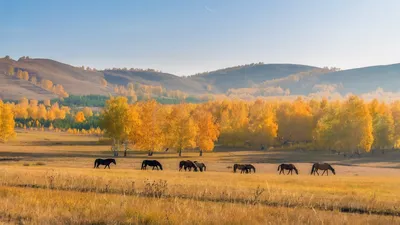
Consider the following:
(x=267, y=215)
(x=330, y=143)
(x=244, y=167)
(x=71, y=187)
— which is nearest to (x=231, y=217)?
(x=267, y=215)

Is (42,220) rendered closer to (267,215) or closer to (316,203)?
(267,215)

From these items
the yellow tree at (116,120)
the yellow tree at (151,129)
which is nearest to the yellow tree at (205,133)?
the yellow tree at (151,129)

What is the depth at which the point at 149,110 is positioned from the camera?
91.3 meters

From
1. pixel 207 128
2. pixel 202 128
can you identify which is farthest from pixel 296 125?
pixel 202 128

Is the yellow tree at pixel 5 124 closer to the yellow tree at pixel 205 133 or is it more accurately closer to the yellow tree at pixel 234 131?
the yellow tree at pixel 205 133

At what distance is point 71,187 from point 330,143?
81.6m

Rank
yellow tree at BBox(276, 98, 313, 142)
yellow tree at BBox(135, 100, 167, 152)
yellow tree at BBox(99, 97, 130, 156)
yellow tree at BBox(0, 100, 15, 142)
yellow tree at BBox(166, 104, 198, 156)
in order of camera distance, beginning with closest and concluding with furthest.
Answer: yellow tree at BBox(99, 97, 130, 156) < yellow tree at BBox(135, 100, 167, 152) < yellow tree at BBox(166, 104, 198, 156) < yellow tree at BBox(0, 100, 15, 142) < yellow tree at BBox(276, 98, 313, 142)

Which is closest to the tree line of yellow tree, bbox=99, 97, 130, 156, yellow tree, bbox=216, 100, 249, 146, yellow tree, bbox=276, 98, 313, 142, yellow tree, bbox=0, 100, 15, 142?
yellow tree, bbox=99, 97, 130, 156

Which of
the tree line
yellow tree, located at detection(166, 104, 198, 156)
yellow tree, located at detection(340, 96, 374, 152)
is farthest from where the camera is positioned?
yellow tree, located at detection(166, 104, 198, 156)

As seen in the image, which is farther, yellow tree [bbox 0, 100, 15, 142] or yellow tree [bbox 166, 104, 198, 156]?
yellow tree [bbox 0, 100, 15, 142]

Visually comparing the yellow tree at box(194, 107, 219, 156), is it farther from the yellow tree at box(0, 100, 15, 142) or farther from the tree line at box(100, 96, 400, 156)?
the yellow tree at box(0, 100, 15, 142)

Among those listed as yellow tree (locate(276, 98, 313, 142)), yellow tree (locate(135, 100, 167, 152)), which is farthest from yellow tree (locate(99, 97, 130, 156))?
yellow tree (locate(276, 98, 313, 142))

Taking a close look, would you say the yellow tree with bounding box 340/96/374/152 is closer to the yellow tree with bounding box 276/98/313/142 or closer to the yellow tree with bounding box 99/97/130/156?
the yellow tree with bounding box 276/98/313/142

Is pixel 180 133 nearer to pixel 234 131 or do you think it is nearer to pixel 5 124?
pixel 234 131
